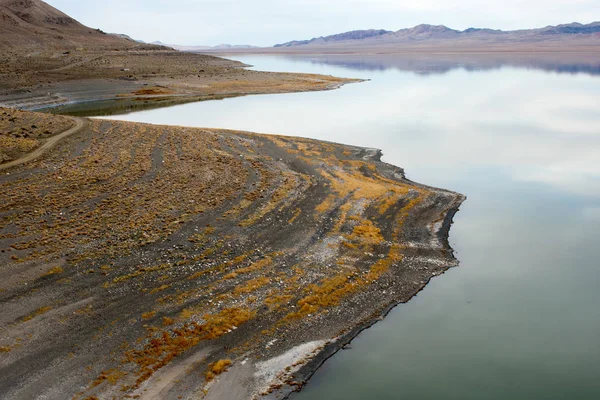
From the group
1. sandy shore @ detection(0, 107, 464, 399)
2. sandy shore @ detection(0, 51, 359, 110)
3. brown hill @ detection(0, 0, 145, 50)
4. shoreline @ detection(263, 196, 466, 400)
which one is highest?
brown hill @ detection(0, 0, 145, 50)

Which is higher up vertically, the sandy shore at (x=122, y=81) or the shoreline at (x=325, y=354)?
the sandy shore at (x=122, y=81)

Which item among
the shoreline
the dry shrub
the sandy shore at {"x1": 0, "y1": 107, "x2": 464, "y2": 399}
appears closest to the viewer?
the shoreline

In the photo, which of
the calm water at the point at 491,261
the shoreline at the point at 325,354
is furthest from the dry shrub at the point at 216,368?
the calm water at the point at 491,261

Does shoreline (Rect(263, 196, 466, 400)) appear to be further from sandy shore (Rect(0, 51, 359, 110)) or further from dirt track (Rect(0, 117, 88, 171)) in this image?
sandy shore (Rect(0, 51, 359, 110))

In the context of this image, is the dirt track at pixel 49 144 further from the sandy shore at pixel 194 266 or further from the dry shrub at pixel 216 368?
the dry shrub at pixel 216 368

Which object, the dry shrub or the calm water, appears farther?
the calm water

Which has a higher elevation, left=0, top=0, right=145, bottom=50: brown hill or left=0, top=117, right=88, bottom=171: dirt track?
left=0, top=0, right=145, bottom=50: brown hill

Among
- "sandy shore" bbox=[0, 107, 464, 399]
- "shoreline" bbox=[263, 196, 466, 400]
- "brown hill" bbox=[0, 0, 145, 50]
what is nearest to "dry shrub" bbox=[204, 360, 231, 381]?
"sandy shore" bbox=[0, 107, 464, 399]
